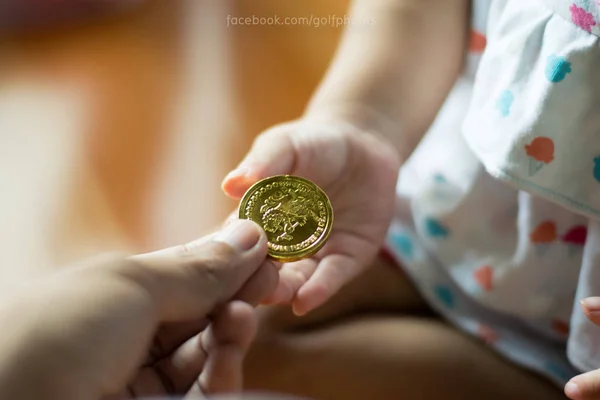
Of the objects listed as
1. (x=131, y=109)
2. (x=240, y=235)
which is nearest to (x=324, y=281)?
(x=240, y=235)

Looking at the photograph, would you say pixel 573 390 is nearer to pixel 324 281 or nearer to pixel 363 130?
pixel 324 281

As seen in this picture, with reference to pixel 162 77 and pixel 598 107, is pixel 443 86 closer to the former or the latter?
pixel 598 107

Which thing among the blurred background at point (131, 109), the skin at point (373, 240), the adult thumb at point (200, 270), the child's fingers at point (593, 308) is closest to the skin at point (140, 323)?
the adult thumb at point (200, 270)

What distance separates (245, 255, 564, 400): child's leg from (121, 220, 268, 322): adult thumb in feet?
0.89

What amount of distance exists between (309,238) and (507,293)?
241 millimetres

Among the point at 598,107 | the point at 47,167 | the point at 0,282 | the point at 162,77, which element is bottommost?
the point at 0,282

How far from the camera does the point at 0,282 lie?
3.21 ft

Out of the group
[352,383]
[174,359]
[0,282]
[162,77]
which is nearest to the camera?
[174,359]

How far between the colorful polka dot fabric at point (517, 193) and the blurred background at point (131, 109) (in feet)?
1.47

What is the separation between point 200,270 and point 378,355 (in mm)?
334

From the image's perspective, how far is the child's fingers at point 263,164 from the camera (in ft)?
1.85

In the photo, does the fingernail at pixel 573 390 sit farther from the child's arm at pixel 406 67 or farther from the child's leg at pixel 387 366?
the child's arm at pixel 406 67

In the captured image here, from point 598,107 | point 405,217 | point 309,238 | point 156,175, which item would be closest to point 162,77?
point 156,175

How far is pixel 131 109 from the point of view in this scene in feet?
4.02
